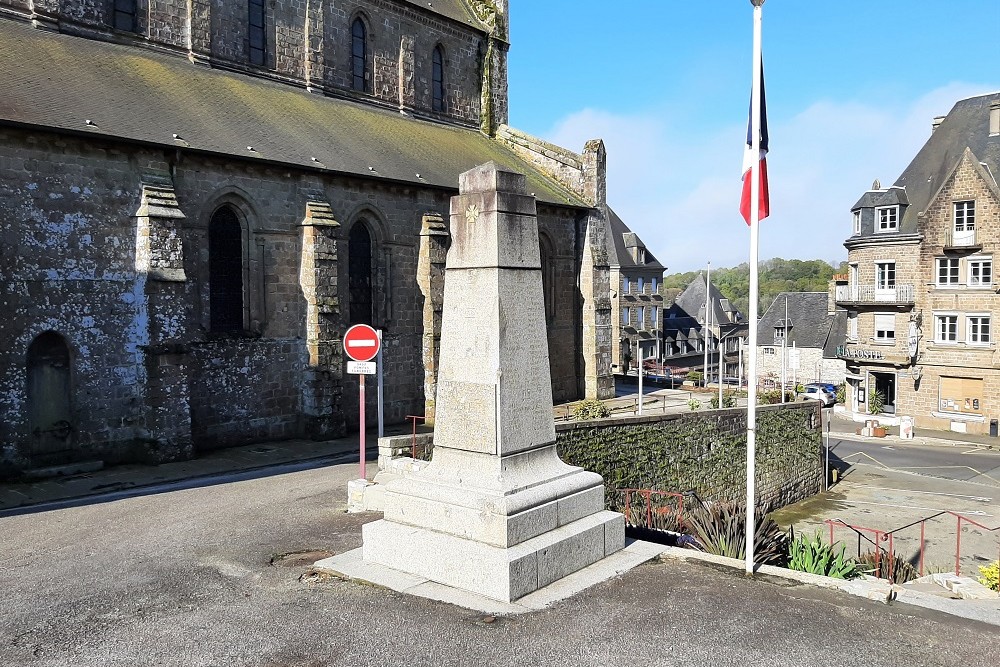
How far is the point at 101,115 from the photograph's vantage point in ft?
52.9

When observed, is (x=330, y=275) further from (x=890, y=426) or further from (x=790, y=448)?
(x=890, y=426)

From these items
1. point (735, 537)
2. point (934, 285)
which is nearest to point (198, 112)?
point (735, 537)

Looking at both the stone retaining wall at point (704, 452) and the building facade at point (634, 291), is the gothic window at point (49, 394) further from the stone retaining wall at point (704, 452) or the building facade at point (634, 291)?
the building facade at point (634, 291)

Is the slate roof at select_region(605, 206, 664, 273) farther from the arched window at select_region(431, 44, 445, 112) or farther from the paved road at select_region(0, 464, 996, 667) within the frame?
the paved road at select_region(0, 464, 996, 667)

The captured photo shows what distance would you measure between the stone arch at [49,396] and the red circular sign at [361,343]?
24.9 feet

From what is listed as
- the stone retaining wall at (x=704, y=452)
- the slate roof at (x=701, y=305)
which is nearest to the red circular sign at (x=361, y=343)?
the stone retaining wall at (x=704, y=452)

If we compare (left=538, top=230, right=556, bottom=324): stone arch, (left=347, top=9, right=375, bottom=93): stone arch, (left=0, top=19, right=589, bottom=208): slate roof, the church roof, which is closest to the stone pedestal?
(left=0, top=19, right=589, bottom=208): slate roof

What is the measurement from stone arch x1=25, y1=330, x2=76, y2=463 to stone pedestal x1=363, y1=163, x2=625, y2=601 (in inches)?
410

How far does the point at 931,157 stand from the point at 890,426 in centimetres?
1306

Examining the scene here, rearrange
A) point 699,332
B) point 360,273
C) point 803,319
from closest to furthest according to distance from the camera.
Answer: point 360,273
point 803,319
point 699,332

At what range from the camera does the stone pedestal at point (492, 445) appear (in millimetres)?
7156

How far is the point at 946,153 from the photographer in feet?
116

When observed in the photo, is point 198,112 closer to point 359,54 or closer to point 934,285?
point 359,54

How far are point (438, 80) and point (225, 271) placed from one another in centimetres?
1349
